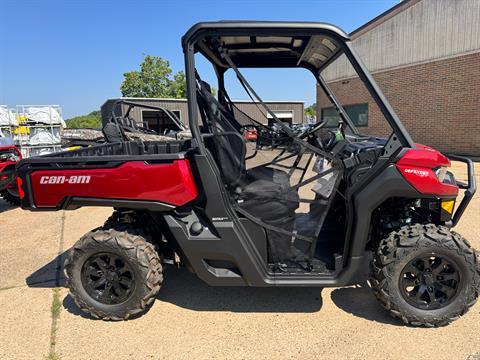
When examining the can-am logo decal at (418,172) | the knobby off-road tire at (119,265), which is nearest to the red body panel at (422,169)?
the can-am logo decal at (418,172)

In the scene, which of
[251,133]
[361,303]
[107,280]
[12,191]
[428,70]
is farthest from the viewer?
[428,70]

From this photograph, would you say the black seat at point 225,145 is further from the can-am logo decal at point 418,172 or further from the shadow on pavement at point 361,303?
the shadow on pavement at point 361,303

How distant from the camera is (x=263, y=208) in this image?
262 centimetres

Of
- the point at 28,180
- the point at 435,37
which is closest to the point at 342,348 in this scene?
the point at 28,180

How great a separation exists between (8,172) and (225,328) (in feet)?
18.4

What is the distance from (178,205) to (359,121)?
613 inches

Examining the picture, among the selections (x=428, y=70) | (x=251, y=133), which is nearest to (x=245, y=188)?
(x=251, y=133)

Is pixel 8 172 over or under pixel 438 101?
under

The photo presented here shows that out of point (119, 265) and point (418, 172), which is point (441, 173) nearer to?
point (418, 172)

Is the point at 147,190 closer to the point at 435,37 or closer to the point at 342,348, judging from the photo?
the point at 342,348

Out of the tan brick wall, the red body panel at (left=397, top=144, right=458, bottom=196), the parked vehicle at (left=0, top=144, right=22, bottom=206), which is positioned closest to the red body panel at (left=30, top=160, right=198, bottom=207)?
the red body panel at (left=397, top=144, right=458, bottom=196)

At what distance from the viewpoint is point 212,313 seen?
110 inches

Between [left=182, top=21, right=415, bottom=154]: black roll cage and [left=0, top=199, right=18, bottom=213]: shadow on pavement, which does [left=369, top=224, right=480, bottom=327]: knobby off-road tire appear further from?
[left=0, top=199, right=18, bottom=213]: shadow on pavement

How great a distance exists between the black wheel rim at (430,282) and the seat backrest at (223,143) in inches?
58.0
